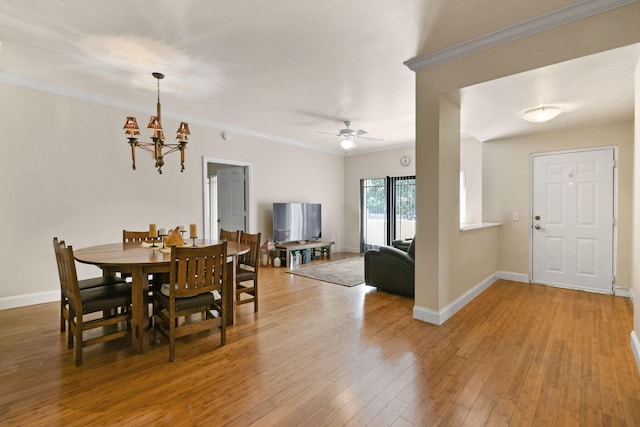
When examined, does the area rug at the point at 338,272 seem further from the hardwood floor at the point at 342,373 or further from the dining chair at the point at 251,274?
the dining chair at the point at 251,274

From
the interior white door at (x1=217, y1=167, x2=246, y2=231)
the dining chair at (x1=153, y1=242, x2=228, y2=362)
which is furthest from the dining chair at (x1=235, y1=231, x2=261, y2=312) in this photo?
the interior white door at (x1=217, y1=167, x2=246, y2=231)

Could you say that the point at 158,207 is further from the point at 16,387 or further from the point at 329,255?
the point at 329,255

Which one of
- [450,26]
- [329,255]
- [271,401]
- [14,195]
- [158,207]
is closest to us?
[271,401]

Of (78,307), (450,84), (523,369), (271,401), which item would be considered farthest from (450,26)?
(78,307)

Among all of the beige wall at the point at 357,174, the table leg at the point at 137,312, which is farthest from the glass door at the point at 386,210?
the table leg at the point at 137,312

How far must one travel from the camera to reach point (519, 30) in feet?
8.05

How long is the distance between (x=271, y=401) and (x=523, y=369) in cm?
183

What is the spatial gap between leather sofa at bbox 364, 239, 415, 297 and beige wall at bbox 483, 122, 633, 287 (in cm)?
193

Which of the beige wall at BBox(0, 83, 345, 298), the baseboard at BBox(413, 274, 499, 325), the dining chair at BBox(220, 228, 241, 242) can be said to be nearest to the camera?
the baseboard at BBox(413, 274, 499, 325)

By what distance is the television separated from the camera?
6.24 metres

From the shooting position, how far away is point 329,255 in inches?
279

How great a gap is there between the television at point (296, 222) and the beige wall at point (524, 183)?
11.1 ft

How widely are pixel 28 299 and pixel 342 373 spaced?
3837 millimetres

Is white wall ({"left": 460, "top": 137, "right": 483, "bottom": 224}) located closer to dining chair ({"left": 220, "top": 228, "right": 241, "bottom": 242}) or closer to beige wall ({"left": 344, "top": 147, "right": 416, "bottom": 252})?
beige wall ({"left": 344, "top": 147, "right": 416, "bottom": 252})
